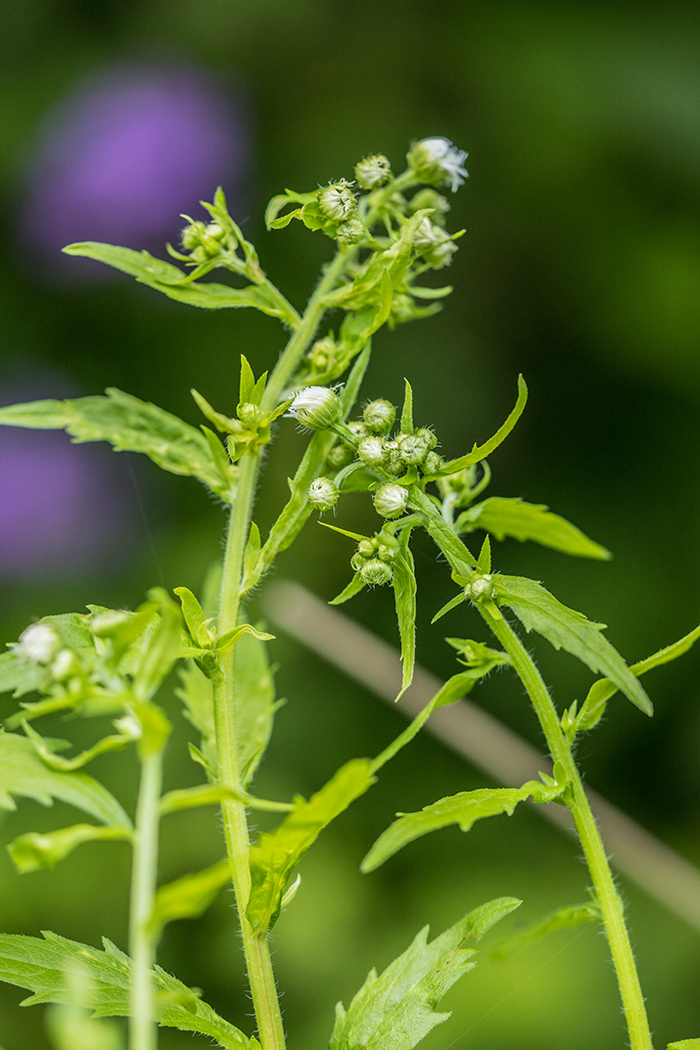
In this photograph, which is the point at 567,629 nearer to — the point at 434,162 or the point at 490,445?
the point at 490,445

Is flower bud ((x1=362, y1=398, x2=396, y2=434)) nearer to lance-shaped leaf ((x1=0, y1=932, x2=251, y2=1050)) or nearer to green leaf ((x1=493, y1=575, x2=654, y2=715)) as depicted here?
green leaf ((x1=493, y1=575, x2=654, y2=715))

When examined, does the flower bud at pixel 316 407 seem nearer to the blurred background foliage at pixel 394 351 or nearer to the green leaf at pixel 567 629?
the green leaf at pixel 567 629

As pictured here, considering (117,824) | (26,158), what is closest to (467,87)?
(26,158)

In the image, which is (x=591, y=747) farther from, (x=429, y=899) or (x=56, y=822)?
(x=56, y=822)

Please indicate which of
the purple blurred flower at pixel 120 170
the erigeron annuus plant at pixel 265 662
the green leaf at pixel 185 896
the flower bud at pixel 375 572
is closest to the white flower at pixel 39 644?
the erigeron annuus plant at pixel 265 662

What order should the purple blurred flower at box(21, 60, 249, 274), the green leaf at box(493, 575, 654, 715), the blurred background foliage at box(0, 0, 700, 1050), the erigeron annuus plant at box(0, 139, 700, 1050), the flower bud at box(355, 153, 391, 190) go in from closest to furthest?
the erigeron annuus plant at box(0, 139, 700, 1050) → the green leaf at box(493, 575, 654, 715) → the flower bud at box(355, 153, 391, 190) → the blurred background foliage at box(0, 0, 700, 1050) → the purple blurred flower at box(21, 60, 249, 274)

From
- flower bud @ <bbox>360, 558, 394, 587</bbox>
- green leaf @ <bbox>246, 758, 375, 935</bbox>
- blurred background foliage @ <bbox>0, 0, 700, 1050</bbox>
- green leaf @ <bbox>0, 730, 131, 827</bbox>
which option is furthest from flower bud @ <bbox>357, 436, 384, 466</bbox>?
blurred background foliage @ <bbox>0, 0, 700, 1050</bbox>
